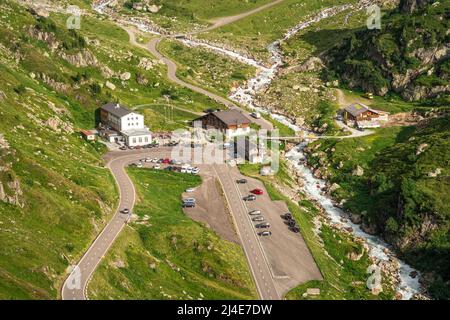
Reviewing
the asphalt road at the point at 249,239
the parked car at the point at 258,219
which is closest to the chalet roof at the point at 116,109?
the asphalt road at the point at 249,239

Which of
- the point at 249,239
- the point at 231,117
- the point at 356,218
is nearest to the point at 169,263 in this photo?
the point at 249,239

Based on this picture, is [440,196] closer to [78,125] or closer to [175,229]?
[175,229]

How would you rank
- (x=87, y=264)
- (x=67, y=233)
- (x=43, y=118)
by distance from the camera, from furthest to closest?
(x=43, y=118), (x=67, y=233), (x=87, y=264)

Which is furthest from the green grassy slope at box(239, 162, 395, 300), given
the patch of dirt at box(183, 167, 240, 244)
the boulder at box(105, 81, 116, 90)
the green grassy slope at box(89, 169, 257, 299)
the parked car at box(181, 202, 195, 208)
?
the boulder at box(105, 81, 116, 90)

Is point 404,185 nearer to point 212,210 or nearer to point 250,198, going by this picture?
point 250,198

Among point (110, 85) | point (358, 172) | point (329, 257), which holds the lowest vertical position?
point (329, 257)

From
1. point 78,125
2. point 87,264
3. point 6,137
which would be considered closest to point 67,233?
point 87,264

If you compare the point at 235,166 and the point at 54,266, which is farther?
the point at 235,166

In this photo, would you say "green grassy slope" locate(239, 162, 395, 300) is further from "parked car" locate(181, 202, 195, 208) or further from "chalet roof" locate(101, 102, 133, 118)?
"chalet roof" locate(101, 102, 133, 118)
